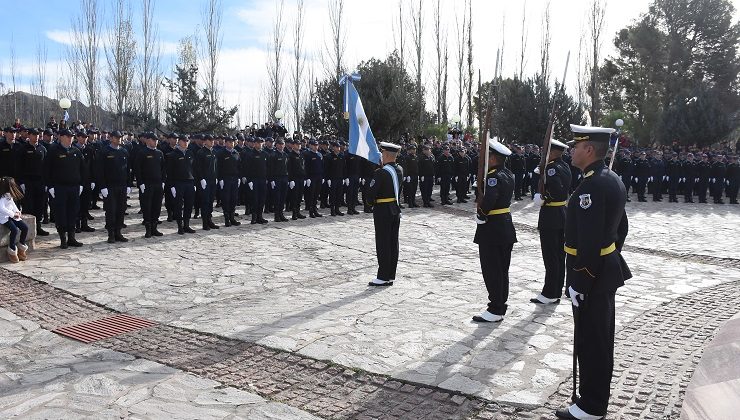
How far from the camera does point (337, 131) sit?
27.0m

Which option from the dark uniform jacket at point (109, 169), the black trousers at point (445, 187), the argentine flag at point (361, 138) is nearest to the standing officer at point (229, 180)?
the dark uniform jacket at point (109, 169)

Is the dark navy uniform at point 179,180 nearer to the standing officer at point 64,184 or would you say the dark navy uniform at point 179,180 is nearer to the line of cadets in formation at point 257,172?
the line of cadets in formation at point 257,172

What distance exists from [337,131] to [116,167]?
1601 centimetres

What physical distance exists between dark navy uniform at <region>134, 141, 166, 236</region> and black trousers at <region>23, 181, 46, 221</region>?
79.3 inches

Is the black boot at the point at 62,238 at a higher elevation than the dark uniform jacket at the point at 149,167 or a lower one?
lower

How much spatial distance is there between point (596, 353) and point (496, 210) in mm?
2743

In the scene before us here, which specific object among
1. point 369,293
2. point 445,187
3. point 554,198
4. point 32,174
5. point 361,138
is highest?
point 361,138

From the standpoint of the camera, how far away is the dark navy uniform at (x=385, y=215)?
8.82 m

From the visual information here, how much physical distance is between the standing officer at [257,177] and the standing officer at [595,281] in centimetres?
1081

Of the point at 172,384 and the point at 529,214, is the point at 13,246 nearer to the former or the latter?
the point at 172,384

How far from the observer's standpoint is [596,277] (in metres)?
4.60

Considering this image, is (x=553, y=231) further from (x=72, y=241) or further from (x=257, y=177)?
(x=257, y=177)

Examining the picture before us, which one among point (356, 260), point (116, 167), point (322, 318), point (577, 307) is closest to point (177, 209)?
point (116, 167)

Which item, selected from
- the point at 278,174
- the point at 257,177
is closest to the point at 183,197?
the point at 257,177
